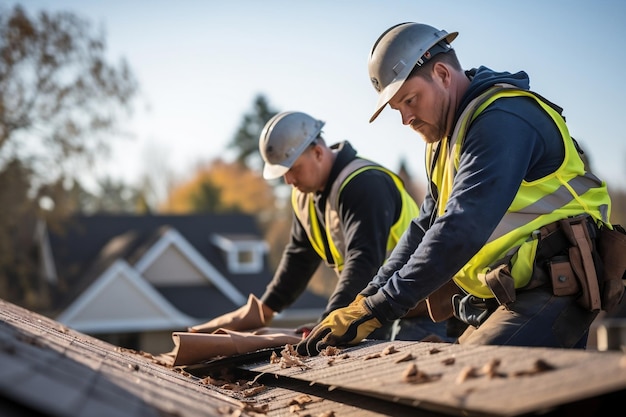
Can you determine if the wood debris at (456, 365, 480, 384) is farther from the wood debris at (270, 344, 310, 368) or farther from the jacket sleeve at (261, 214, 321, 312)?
the jacket sleeve at (261, 214, 321, 312)

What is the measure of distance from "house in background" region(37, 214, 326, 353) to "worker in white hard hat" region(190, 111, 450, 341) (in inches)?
869

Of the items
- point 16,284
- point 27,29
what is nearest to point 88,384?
point 27,29

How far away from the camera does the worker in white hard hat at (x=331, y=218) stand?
18.3 ft

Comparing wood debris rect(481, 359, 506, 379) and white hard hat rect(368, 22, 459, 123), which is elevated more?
white hard hat rect(368, 22, 459, 123)

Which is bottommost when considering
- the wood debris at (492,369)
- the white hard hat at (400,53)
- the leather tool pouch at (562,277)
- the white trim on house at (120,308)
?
the wood debris at (492,369)

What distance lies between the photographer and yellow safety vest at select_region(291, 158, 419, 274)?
604cm

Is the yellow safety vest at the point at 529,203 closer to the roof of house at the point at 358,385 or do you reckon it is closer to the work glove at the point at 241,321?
the roof of house at the point at 358,385

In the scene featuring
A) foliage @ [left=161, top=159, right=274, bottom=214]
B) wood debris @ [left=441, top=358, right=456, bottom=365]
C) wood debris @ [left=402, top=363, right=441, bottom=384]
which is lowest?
wood debris @ [left=402, top=363, right=441, bottom=384]

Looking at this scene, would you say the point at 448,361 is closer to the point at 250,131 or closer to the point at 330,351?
the point at 330,351

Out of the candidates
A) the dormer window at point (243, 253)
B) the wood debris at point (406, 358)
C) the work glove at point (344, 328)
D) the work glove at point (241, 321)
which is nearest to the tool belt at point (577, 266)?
the work glove at point (344, 328)

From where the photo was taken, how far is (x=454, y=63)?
14.1ft

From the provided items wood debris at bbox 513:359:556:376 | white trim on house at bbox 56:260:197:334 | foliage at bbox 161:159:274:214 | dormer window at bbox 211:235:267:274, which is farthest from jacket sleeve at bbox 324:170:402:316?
foliage at bbox 161:159:274:214

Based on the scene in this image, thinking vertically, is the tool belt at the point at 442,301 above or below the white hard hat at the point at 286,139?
below

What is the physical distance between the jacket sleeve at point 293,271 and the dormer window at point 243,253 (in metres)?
26.8
